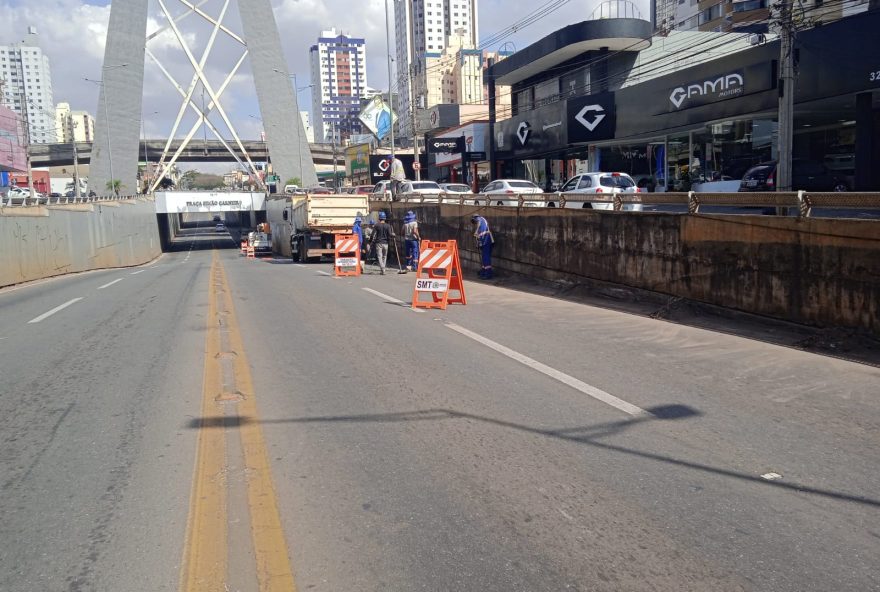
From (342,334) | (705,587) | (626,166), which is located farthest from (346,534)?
(626,166)

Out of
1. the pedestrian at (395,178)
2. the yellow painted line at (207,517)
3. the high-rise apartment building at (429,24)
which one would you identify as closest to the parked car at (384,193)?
the pedestrian at (395,178)

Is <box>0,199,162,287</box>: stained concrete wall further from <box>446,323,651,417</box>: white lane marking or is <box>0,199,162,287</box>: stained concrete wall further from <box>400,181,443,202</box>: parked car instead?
<box>446,323,651,417</box>: white lane marking

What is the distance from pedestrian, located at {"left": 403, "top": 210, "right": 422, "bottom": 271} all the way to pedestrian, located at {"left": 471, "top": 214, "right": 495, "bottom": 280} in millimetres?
2364

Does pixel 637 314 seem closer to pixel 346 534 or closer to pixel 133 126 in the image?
pixel 346 534

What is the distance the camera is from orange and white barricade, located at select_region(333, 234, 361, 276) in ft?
72.7

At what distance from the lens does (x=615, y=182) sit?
82.4ft

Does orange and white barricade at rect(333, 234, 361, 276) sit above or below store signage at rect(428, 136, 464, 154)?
below

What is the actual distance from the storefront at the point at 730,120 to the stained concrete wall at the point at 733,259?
10700 millimetres

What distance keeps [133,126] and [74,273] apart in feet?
184

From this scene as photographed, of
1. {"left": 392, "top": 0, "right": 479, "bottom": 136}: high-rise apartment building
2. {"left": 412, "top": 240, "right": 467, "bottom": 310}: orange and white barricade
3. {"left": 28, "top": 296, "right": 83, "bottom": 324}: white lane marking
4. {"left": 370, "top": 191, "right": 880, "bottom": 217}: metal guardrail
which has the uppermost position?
{"left": 392, "top": 0, "right": 479, "bottom": 136}: high-rise apartment building

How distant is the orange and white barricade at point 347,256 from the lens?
72.7ft

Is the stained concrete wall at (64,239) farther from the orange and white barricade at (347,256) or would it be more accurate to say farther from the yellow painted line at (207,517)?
the yellow painted line at (207,517)

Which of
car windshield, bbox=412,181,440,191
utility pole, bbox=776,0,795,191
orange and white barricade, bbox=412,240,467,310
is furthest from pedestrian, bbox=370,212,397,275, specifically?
car windshield, bbox=412,181,440,191

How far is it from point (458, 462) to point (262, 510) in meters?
1.51
